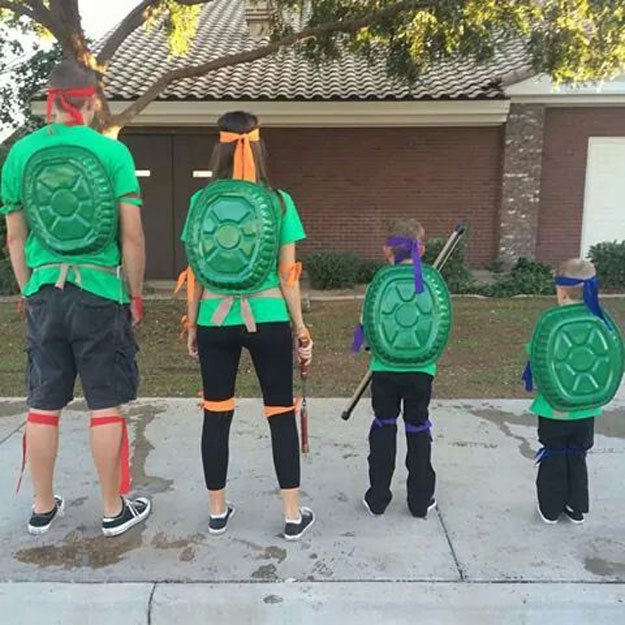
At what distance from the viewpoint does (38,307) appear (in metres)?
3.04

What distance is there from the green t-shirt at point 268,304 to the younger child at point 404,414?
497mm

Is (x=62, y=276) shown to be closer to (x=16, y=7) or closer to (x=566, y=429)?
(x=566, y=429)

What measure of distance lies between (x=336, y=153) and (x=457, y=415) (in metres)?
9.00

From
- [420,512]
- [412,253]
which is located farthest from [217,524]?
[412,253]

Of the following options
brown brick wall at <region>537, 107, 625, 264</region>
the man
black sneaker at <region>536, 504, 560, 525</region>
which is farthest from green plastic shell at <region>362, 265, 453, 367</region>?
brown brick wall at <region>537, 107, 625, 264</region>

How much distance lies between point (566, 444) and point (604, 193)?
36.4ft

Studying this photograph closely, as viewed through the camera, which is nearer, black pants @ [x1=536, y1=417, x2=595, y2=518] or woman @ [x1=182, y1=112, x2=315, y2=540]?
woman @ [x1=182, y1=112, x2=315, y2=540]

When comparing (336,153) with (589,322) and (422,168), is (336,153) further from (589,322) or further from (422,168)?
(589,322)

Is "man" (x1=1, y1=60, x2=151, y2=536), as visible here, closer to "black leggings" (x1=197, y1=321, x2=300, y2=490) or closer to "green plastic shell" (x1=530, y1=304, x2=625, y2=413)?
"black leggings" (x1=197, y1=321, x2=300, y2=490)

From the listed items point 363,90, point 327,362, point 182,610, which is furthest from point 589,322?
point 363,90

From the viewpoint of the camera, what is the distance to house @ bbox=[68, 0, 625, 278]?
41.1 feet

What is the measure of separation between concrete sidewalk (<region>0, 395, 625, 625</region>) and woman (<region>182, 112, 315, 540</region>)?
0.43m

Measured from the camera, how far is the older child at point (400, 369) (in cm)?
323

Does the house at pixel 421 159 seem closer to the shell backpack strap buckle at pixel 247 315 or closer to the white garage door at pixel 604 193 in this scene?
the white garage door at pixel 604 193
